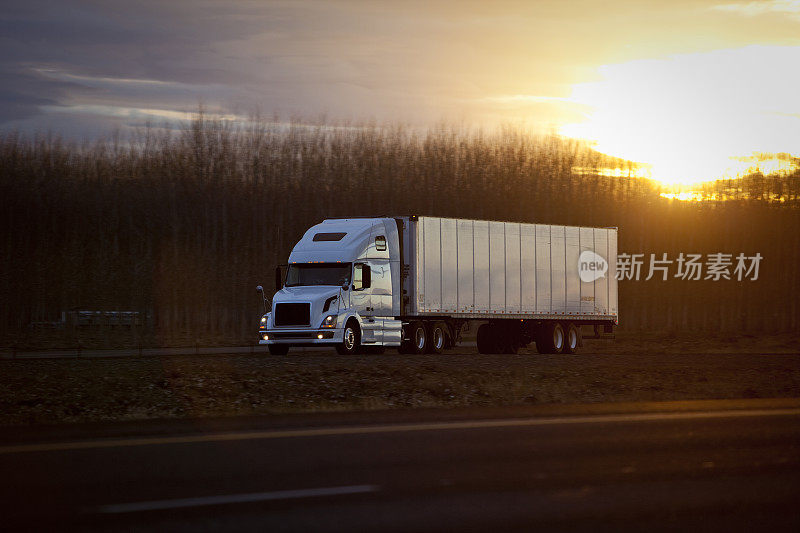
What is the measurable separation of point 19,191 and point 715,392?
66.9m

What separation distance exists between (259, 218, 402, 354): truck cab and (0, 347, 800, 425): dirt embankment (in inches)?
140

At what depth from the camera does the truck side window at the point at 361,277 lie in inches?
1403

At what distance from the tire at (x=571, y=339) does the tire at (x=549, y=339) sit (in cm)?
45

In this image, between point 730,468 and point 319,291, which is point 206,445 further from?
point 319,291

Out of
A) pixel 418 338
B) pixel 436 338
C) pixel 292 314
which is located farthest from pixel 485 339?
pixel 292 314

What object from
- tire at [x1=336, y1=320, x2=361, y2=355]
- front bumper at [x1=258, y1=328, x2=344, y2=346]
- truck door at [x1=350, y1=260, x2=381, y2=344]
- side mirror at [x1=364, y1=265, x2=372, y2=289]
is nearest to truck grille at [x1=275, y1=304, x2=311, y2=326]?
front bumper at [x1=258, y1=328, x2=344, y2=346]

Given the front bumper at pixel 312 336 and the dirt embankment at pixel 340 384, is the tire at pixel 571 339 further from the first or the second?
the front bumper at pixel 312 336

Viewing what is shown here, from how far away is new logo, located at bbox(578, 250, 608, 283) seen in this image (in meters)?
44.0

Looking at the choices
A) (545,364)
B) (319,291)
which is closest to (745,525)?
(545,364)

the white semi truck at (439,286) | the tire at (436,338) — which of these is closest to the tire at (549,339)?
the white semi truck at (439,286)

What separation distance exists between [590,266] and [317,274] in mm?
13302

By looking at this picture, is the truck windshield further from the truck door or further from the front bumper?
the front bumper

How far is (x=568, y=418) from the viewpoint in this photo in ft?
60.3

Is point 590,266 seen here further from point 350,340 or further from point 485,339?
point 350,340
